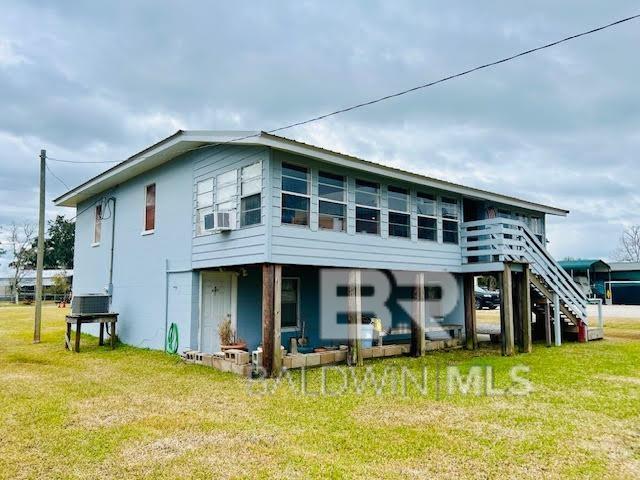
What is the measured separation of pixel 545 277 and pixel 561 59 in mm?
6250

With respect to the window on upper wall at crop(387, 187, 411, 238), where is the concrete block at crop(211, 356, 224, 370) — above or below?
below

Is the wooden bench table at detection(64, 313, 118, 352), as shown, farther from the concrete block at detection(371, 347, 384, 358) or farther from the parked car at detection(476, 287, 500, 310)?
the parked car at detection(476, 287, 500, 310)

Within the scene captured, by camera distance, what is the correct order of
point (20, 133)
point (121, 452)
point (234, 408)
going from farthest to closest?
point (20, 133), point (234, 408), point (121, 452)

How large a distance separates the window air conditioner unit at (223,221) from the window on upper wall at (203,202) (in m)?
0.73

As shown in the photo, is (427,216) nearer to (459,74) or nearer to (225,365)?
(459,74)

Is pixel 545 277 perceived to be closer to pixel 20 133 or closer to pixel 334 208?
pixel 334 208

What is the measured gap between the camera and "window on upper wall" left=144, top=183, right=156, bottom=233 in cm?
1277

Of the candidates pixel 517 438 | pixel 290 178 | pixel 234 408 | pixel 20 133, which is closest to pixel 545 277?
pixel 290 178

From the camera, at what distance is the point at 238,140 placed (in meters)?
8.98

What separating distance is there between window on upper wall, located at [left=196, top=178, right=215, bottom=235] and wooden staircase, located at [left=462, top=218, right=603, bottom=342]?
7135 millimetres

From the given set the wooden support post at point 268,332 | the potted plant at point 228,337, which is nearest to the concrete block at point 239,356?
the wooden support post at point 268,332

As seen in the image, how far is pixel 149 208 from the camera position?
12969mm

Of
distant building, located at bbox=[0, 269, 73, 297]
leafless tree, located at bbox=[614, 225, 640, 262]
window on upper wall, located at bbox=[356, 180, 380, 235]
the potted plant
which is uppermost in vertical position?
leafless tree, located at bbox=[614, 225, 640, 262]

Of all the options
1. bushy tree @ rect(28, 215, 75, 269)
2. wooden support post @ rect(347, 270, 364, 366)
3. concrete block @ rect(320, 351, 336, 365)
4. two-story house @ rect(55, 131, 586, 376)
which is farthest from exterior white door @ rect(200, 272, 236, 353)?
bushy tree @ rect(28, 215, 75, 269)
